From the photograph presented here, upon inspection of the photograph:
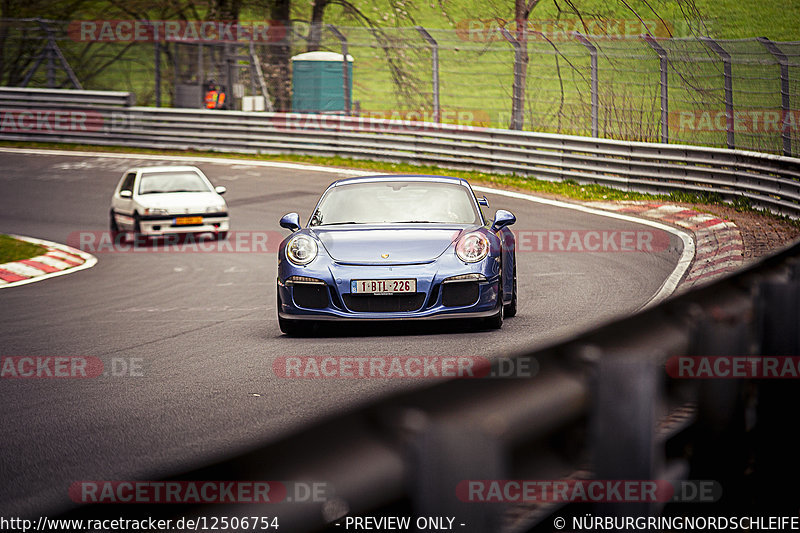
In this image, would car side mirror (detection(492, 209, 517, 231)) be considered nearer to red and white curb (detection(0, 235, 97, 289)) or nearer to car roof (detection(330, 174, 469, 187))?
car roof (detection(330, 174, 469, 187))

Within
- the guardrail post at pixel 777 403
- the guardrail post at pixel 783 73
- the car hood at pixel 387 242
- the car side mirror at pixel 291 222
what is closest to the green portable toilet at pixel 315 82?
the guardrail post at pixel 783 73

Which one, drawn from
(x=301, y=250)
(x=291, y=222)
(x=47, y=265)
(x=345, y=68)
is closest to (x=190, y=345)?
(x=301, y=250)

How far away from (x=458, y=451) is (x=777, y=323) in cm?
164

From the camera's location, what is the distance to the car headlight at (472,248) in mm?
8281

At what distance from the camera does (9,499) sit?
174 inches

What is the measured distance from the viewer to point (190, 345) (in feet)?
27.7

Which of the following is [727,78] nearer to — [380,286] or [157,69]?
[380,286]

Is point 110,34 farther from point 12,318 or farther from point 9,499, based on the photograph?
point 9,499

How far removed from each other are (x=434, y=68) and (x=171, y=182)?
915 cm

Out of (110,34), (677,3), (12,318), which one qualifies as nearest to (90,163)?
(110,34)

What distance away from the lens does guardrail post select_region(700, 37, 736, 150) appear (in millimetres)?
17688

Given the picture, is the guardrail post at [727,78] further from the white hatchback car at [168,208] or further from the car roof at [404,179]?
the car roof at [404,179]

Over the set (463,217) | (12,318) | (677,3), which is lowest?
(12,318)

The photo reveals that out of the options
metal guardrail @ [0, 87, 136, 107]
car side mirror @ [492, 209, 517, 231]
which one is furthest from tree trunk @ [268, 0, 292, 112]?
car side mirror @ [492, 209, 517, 231]
